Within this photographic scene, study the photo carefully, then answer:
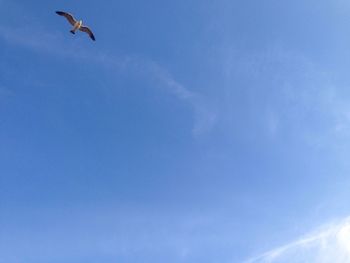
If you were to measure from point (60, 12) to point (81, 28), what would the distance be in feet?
13.9

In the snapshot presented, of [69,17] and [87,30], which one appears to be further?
[87,30]

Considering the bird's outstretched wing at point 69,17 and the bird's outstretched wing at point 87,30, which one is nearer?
the bird's outstretched wing at point 69,17

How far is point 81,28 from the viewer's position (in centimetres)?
12125

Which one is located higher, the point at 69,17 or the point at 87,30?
the point at 69,17

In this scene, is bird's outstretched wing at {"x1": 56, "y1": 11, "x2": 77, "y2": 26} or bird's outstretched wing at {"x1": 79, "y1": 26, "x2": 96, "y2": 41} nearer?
bird's outstretched wing at {"x1": 56, "y1": 11, "x2": 77, "y2": 26}

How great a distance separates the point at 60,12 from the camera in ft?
388
